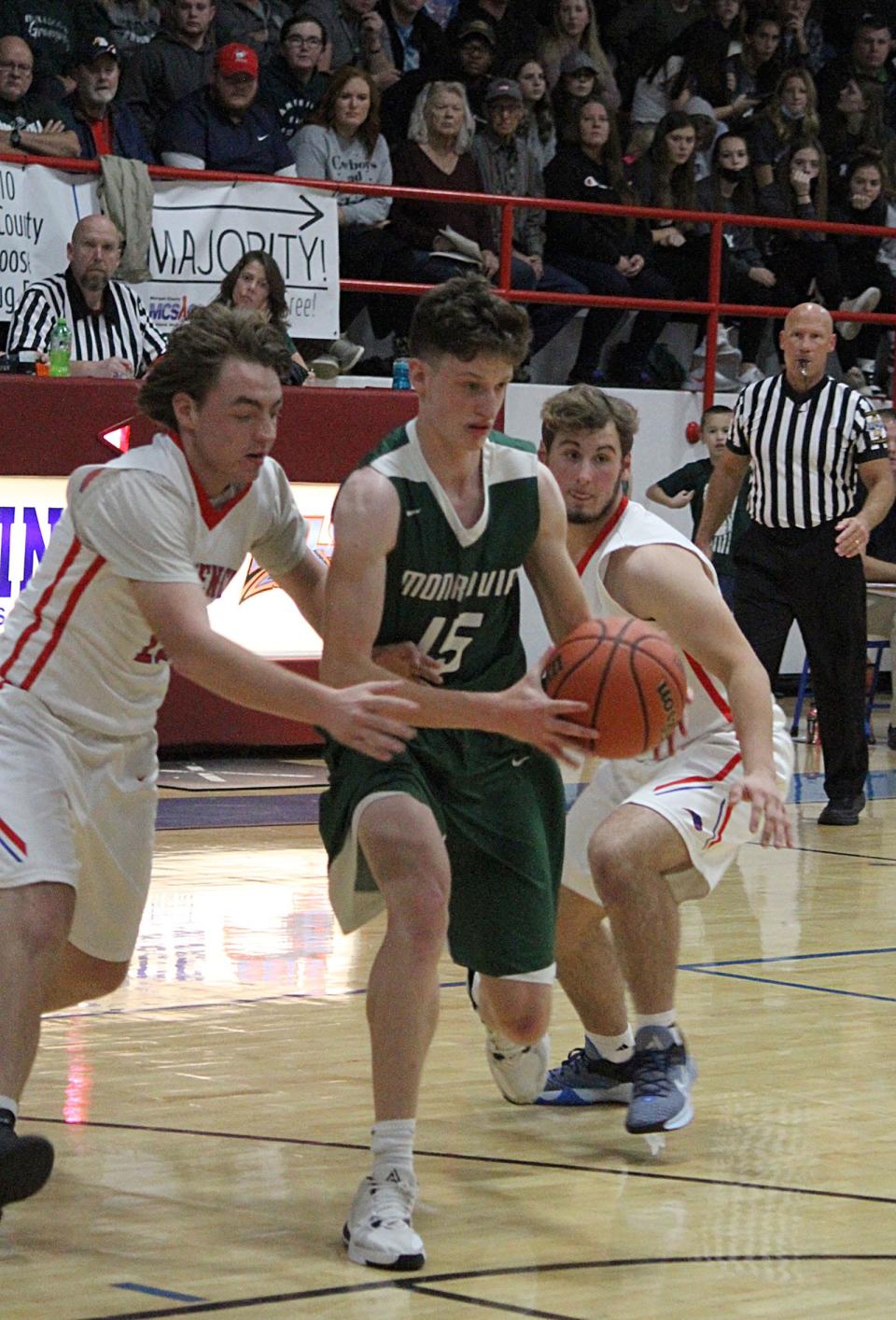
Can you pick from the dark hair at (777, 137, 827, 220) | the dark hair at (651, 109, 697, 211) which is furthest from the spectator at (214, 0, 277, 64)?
the dark hair at (777, 137, 827, 220)

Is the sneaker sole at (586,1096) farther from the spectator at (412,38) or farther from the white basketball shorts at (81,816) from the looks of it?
the spectator at (412,38)

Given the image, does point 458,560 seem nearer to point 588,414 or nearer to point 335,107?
point 588,414

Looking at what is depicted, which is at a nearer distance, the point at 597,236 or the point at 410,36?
the point at 597,236

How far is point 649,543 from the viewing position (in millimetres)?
4578

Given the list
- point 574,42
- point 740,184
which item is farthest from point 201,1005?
point 740,184

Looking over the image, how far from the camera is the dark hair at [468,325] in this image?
378 centimetres

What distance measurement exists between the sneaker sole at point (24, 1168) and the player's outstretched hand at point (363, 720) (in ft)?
2.74

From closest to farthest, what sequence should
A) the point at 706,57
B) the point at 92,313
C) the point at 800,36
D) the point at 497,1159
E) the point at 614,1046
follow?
the point at 497,1159
the point at 614,1046
the point at 92,313
the point at 706,57
the point at 800,36

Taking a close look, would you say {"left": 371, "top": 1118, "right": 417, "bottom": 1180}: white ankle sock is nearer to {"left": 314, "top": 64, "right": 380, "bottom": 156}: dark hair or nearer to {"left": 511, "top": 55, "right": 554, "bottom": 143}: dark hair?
{"left": 314, "top": 64, "right": 380, "bottom": 156}: dark hair

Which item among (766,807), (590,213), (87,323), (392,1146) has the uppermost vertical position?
(590,213)

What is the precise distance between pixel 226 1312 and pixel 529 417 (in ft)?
32.3

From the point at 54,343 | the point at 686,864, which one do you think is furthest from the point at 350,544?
the point at 54,343

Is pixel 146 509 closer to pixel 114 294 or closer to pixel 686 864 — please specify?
pixel 686 864

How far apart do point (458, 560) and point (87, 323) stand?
20.7 ft
